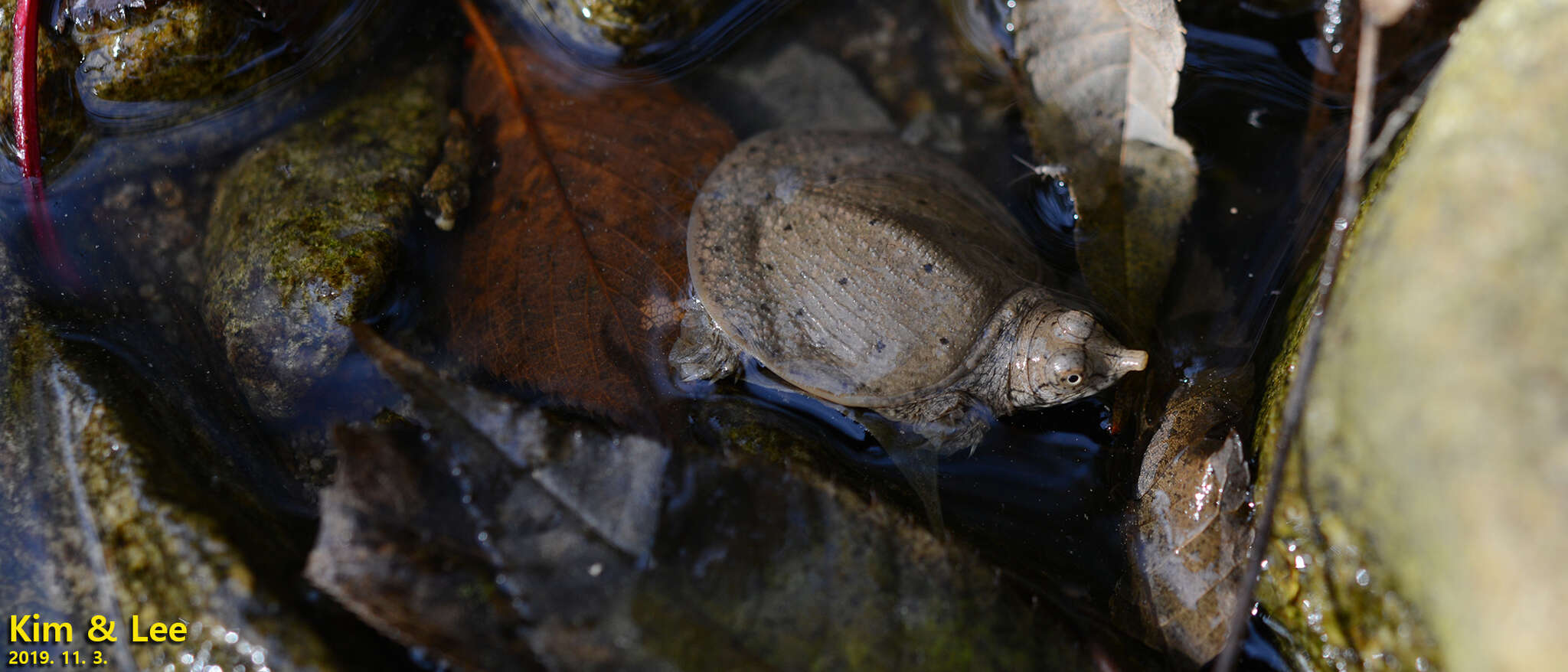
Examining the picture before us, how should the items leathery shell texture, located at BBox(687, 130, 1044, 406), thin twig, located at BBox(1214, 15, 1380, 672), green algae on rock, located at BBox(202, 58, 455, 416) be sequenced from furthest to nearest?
leathery shell texture, located at BBox(687, 130, 1044, 406)
green algae on rock, located at BBox(202, 58, 455, 416)
thin twig, located at BBox(1214, 15, 1380, 672)

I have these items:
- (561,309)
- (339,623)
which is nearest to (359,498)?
(339,623)

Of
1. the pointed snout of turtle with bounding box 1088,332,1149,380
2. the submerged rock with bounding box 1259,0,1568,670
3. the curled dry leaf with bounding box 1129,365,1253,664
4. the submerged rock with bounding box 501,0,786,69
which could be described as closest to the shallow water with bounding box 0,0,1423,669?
the submerged rock with bounding box 501,0,786,69

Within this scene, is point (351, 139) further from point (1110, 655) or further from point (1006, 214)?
point (1110, 655)

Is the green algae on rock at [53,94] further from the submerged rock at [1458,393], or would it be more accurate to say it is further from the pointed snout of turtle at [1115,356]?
the submerged rock at [1458,393]

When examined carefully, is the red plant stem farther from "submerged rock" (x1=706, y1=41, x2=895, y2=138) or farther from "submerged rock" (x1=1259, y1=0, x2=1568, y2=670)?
"submerged rock" (x1=1259, y1=0, x2=1568, y2=670)

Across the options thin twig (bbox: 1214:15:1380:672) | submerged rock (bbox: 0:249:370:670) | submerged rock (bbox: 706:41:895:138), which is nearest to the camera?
thin twig (bbox: 1214:15:1380:672)
